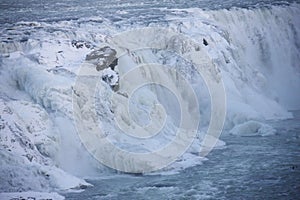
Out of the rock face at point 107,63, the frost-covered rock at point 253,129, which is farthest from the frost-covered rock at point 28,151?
the frost-covered rock at point 253,129

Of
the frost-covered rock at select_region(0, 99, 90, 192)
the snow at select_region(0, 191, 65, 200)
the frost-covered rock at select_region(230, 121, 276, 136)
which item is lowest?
the frost-covered rock at select_region(230, 121, 276, 136)

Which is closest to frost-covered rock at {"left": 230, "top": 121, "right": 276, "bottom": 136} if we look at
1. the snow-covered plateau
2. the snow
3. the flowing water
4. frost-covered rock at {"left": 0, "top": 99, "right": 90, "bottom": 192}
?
the snow-covered plateau

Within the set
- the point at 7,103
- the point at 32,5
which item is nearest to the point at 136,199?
the point at 7,103

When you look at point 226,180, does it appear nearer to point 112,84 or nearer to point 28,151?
point 28,151

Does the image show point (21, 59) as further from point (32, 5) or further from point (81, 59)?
point (32, 5)

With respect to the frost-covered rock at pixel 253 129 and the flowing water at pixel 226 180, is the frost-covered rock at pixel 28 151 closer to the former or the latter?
the flowing water at pixel 226 180

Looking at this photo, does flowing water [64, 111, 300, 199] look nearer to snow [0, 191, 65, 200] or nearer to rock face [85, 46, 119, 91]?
snow [0, 191, 65, 200]

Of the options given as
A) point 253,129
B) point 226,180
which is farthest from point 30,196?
point 253,129

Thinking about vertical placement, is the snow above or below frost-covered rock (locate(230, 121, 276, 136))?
above
